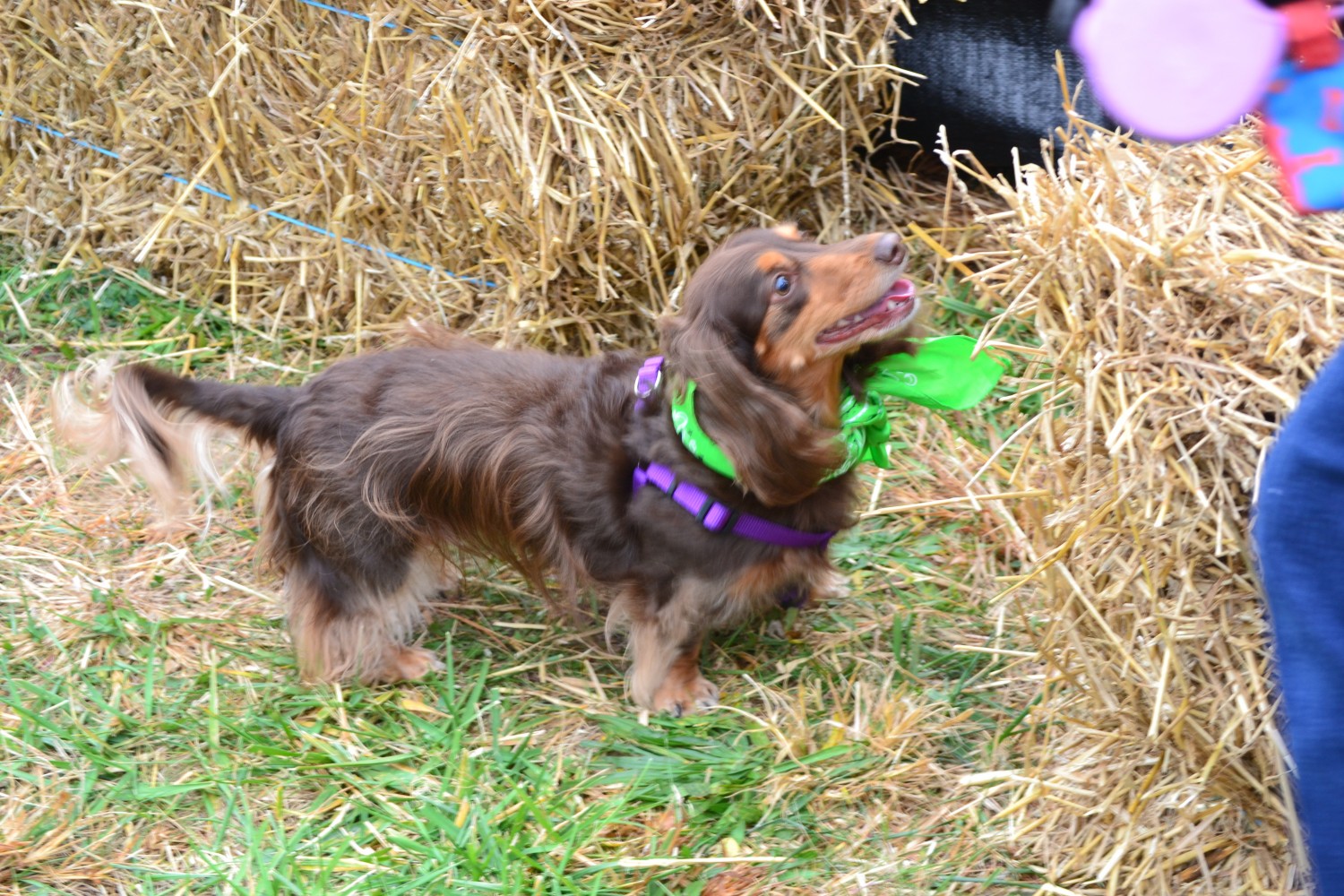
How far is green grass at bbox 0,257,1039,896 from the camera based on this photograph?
2916 mm

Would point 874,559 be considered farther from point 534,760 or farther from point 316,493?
point 316,493

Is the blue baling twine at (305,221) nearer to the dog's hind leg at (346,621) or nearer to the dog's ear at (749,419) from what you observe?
the dog's hind leg at (346,621)

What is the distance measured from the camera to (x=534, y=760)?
10.7ft

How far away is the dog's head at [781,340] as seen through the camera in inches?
118

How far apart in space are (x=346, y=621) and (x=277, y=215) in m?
1.95

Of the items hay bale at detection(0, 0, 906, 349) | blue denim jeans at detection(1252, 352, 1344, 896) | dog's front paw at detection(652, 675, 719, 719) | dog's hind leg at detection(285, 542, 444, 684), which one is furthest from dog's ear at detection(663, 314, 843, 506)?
blue denim jeans at detection(1252, 352, 1344, 896)

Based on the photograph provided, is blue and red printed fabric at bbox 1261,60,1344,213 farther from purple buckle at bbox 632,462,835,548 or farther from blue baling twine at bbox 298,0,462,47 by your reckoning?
blue baling twine at bbox 298,0,462,47

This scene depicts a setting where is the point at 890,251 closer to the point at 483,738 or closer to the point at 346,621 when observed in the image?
the point at 483,738

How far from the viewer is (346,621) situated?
3.50 m

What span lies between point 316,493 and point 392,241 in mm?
1482

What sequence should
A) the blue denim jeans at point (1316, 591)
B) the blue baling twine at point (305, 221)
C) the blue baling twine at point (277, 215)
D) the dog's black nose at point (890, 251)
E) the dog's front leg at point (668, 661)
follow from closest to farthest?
the blue denim jeans at point (1316, 591) → the dog's black nose at point (890, 251) → the dog's front leg at point (668, 661) → the blue baling twine at point (305, 221) → the blue baling twine at point (277, 215)

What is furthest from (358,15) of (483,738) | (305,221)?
(483,738)

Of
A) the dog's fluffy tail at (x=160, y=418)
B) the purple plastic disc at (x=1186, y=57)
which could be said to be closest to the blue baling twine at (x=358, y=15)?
the dog's fluffy tail at (x=160, y=418)

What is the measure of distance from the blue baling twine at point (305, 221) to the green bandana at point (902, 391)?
5.24 feet
